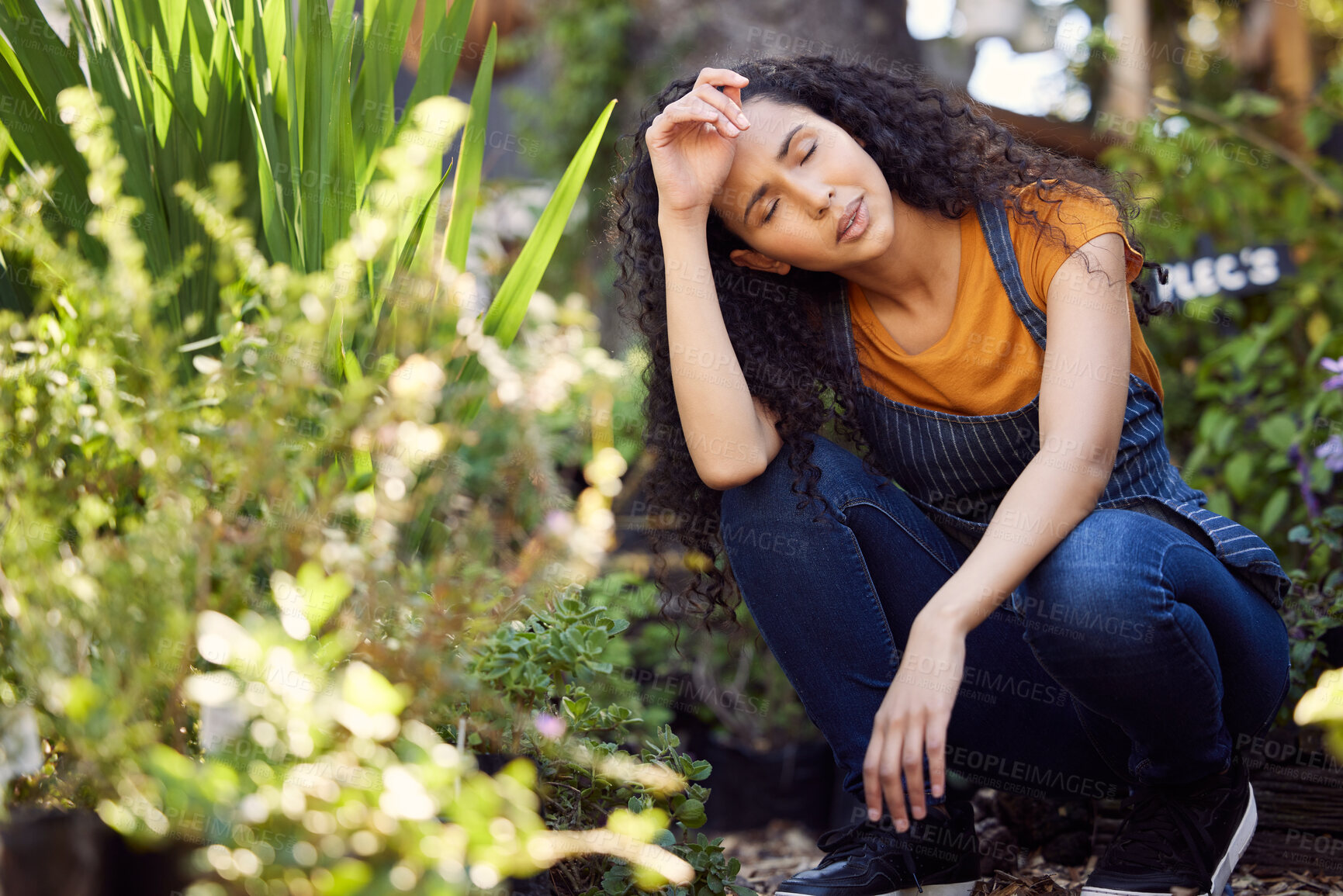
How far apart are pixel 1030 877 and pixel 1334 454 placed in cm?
97

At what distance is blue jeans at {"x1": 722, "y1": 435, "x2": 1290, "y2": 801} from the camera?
1.15 meters

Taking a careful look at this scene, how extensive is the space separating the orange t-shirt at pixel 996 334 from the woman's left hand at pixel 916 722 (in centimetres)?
47

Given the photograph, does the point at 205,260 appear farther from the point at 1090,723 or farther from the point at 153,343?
the point at 1090,723

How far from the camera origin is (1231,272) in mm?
2469

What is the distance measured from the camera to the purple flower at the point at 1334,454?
71.1 inches

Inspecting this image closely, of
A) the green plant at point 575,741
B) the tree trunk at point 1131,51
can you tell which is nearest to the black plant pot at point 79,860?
the green plant at point 575,741

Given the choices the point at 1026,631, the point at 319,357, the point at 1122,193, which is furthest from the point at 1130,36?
the point at 319,357

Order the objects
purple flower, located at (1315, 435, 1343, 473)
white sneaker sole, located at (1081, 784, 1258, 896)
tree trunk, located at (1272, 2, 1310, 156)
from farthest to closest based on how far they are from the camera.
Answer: tree trunk, located at (1272, 2, 1310, 156) → purple flower, located at (1315, 435, 1343, 473) → white sneaker sole, located at (1081, 784, 1258, 896)

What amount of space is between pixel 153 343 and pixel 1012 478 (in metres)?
1.15

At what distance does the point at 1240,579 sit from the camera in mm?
1343

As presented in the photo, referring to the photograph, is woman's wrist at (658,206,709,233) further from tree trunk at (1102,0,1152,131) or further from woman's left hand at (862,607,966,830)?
tree trunk at (1102,0,1152,131)

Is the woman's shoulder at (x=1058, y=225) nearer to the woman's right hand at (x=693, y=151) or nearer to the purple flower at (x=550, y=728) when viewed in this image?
the woman's right hand at (x=693, y=151)

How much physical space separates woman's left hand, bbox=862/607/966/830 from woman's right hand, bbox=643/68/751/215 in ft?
2.22

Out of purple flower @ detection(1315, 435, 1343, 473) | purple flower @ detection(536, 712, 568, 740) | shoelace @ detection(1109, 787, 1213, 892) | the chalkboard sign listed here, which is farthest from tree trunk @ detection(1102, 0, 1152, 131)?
purple flower @ detection(536, 712, 568, 740)
